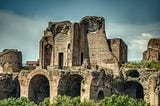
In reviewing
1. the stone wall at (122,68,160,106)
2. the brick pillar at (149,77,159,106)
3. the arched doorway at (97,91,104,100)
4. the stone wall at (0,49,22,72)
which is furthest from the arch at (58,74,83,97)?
the stone wall at (0,49,22,72)

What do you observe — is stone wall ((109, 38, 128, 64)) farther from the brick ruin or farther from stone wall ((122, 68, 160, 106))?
stone wall ((122, 68, 160, 106))

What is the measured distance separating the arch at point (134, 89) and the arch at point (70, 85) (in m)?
5.90

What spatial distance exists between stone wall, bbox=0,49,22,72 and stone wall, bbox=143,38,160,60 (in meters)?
17.7

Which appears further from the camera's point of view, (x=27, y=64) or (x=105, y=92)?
(x=27, y=64)

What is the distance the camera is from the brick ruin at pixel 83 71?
2080 inches

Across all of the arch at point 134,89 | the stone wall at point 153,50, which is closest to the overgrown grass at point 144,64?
the arch at point 134,89

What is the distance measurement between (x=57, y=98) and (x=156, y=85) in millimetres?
11168

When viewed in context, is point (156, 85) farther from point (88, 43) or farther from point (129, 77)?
point (88, 43)

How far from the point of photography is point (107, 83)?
5406 centimetres

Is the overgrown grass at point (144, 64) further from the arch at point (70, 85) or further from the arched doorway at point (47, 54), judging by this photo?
the arched doorway at point (47, 54)

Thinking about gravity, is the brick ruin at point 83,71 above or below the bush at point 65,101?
above

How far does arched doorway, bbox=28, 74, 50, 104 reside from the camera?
5681 cm

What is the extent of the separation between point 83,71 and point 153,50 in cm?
1295

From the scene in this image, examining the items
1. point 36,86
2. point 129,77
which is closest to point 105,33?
point 129,77
